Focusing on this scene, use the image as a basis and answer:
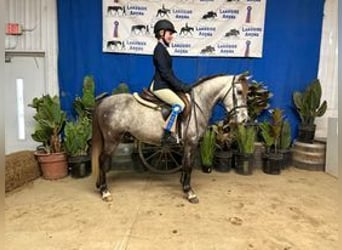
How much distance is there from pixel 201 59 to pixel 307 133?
6.29ft

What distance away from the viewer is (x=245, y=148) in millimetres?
4398

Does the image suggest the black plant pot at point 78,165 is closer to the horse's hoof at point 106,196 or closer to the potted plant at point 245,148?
the horse's hoof at point 106,196

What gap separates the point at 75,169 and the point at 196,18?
2.72 metres

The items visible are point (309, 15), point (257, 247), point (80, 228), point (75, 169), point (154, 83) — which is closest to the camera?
point (257, 247)

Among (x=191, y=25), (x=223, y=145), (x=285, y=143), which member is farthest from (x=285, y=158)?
(x=191, y=25)

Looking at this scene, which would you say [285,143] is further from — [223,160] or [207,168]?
[207,168]

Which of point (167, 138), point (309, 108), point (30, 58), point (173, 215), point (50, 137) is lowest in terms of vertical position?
point (173, 215)

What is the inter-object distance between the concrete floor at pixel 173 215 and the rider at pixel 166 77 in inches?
35.0

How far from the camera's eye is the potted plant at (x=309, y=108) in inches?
179

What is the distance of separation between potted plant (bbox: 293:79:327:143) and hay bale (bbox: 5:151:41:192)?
3796 millimetres

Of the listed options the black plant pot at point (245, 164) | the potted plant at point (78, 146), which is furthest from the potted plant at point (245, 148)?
the potted plant at point (78, 146)

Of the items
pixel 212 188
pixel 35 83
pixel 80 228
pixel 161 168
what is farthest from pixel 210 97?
pixel 35 83

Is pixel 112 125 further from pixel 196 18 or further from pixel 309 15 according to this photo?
pixel 309 15

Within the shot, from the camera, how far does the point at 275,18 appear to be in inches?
185
